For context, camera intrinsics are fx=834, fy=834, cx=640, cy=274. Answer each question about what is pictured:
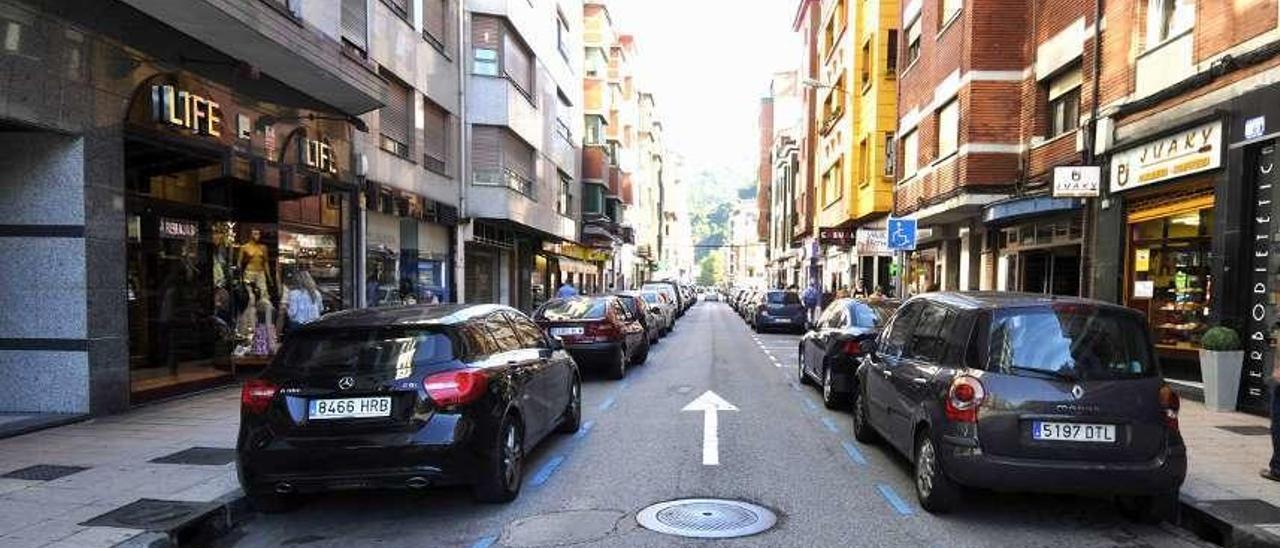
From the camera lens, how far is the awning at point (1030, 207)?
14.6m

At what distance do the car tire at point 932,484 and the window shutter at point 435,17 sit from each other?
642 inches

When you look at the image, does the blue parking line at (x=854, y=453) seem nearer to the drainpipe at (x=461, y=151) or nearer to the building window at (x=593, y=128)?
the drainpipe at (x=461, y=151)

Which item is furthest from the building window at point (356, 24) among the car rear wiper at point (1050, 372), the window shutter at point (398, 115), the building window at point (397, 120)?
the car rear wiper at point (1050, 372)

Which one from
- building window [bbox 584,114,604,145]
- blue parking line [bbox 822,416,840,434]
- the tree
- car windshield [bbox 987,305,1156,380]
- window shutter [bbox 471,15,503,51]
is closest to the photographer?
car windshield [bbox 987,305,1156,380]

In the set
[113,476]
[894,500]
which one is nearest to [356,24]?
[113,476]

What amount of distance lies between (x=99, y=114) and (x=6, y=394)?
307 cm

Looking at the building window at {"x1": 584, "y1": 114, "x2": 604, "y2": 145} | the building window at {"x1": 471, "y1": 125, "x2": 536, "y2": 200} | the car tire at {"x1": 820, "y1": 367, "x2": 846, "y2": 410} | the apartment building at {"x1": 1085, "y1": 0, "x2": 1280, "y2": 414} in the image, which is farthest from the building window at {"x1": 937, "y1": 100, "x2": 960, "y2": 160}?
the building window at {"x1": 584, "y1": 114, "x2": 604, "y2": 145}

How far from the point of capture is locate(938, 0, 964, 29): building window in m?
18.4

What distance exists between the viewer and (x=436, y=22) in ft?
65.9

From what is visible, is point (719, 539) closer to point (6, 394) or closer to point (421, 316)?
point (421, 316)

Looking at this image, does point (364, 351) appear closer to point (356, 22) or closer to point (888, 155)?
point (356, 22)

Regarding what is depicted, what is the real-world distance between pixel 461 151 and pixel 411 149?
302 centimetres

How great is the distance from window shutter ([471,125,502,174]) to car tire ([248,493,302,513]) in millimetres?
16797

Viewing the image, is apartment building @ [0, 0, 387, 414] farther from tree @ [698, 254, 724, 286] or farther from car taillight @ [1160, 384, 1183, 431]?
tree @ [698, 254, 724, 286]
